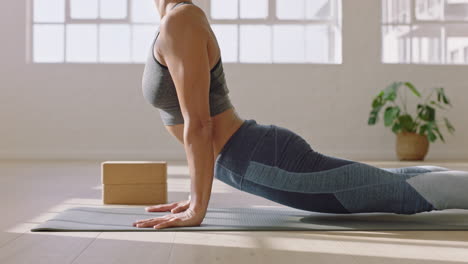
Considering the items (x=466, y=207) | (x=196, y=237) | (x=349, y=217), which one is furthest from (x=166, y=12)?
(x=466, y=207)

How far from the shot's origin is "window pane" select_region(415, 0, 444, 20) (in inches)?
308

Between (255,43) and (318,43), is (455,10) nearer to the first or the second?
(318,43)

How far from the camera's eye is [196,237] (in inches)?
76.5

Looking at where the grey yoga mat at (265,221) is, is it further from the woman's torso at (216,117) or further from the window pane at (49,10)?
the window pane at (49,10)

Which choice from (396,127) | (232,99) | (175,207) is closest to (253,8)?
(232,99)

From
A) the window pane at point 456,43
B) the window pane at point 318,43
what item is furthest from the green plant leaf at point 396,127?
the window pane at point 456,43

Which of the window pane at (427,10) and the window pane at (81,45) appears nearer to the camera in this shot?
the window pane at (81,45)

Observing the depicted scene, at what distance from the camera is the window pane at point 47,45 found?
755 cm

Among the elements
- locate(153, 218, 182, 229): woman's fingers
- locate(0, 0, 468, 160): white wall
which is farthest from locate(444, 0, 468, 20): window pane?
locate(153, 218, 182, 229): woman's fingers

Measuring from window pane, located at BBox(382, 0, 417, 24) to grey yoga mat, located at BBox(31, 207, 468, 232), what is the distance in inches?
214

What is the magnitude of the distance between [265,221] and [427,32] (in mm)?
6189

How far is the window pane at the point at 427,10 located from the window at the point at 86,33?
3.33m

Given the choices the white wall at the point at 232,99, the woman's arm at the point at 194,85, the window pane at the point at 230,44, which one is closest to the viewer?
the woman's arm at the point at 194,85

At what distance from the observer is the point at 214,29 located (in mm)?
7617
